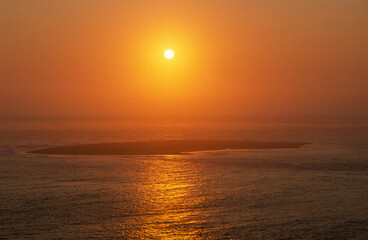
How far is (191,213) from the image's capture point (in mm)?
19391

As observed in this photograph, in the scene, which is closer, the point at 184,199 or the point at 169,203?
the point at 169,203

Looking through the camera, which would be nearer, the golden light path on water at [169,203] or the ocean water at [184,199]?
the golden light path on water at [169,203]

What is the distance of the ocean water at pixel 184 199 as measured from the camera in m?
16.8

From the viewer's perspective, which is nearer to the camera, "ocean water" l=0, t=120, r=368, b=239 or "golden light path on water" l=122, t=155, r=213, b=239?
"golden light path on water" l=122, t=155, r=213, b=239

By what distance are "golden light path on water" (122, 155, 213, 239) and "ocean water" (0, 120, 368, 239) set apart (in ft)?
0.14

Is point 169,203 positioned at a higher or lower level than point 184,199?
lower

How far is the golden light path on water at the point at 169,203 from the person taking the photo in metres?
16.7

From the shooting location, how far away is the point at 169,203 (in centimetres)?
2125

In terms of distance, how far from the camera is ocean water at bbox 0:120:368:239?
16.8 metres

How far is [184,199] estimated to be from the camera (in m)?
22.2

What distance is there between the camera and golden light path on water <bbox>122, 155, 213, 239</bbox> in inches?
656

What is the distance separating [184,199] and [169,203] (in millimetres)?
1186

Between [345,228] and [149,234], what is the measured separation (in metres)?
8.00

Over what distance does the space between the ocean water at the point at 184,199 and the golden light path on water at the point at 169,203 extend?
0.14 ft
